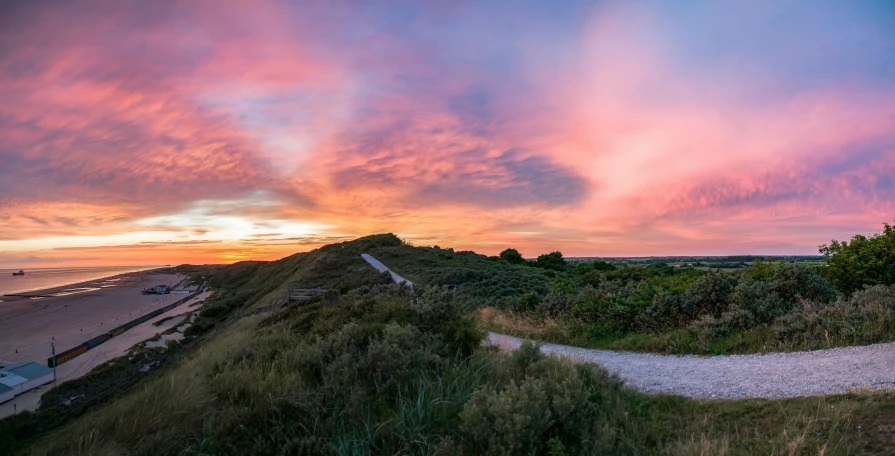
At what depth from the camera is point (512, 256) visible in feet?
187

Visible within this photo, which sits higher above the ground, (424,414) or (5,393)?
(424,414)

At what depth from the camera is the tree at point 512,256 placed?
2216 inches

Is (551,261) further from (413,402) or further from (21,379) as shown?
(413,402)

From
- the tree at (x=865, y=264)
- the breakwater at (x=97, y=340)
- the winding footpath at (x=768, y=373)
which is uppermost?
the tree at (x=865, y=264)

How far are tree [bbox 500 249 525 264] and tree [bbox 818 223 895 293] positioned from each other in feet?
134

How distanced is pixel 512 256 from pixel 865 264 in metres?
43.0

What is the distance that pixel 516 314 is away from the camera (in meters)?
15.6

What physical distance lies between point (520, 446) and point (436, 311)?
3.76 metres

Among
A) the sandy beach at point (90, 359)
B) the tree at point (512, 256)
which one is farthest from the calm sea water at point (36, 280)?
the tree at point (512, 256)

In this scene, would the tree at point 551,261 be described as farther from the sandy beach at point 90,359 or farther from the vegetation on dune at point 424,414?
the vegetation on dune at point 424,414

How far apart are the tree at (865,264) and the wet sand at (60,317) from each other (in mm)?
36026

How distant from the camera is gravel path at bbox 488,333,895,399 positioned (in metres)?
6.16

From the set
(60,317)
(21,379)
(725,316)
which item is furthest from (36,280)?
(725,316)

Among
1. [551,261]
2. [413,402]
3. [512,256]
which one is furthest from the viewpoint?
[512,256]
